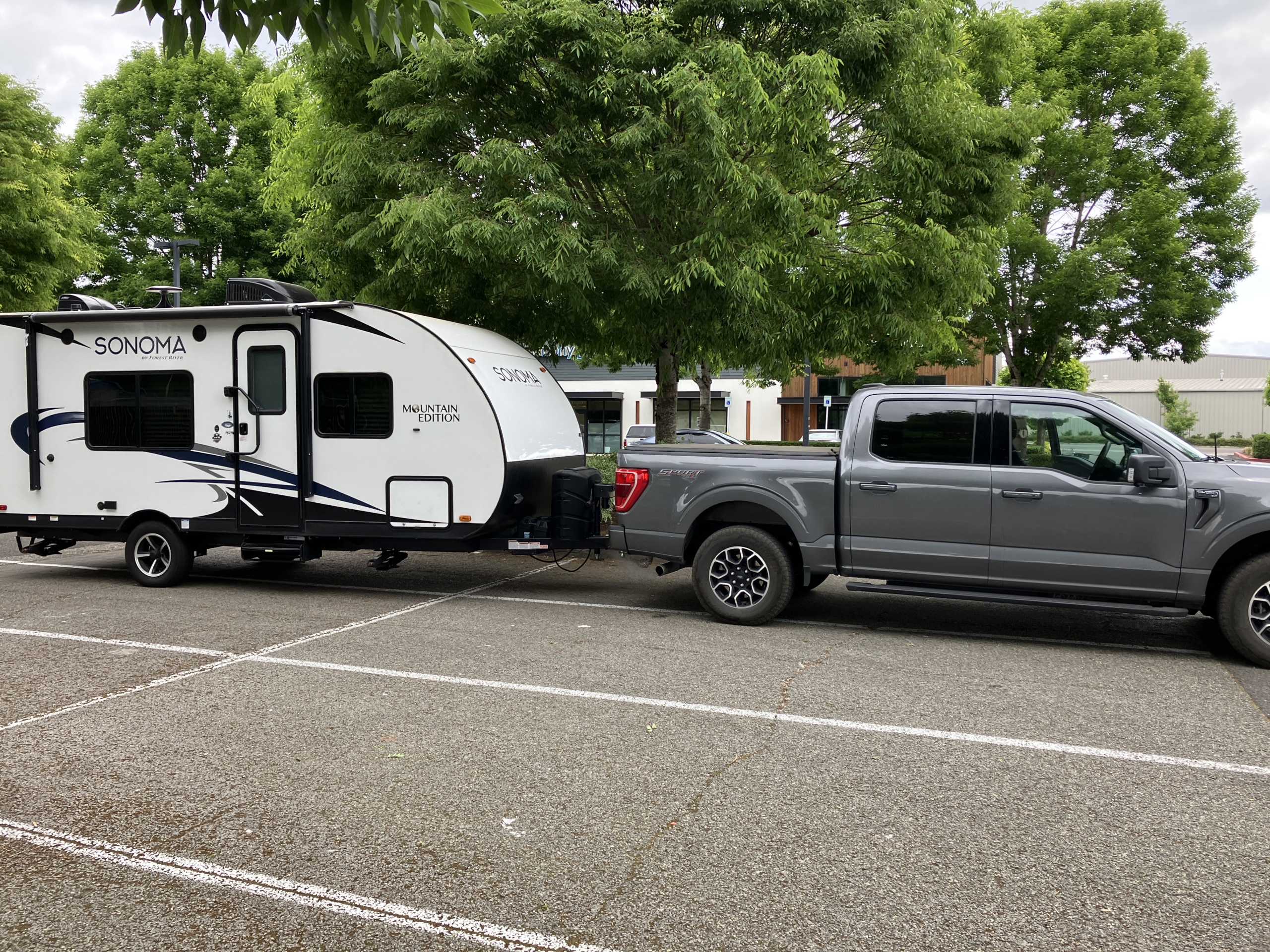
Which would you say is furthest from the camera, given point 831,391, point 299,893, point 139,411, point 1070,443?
point 831,391

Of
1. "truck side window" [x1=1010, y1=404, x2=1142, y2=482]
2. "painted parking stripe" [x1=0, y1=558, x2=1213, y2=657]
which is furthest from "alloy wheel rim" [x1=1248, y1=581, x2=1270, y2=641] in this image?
"truck side window" [x1=1010, y1=404, x2=1142, y2=482]

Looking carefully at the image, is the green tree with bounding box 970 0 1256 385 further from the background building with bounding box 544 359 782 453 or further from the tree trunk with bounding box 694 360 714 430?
the background building with bounding box 544 359 782 453

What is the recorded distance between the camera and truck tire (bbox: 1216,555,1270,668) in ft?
21.8

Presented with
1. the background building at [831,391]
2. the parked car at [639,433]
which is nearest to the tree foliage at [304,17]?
the parked car at [639,433]

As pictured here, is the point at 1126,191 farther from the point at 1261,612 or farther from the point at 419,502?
the point at 419,502

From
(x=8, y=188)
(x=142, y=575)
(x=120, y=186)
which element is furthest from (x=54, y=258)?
(x=142, y=575)

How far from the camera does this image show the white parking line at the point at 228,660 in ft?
18.2

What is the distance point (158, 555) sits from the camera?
32.6ft

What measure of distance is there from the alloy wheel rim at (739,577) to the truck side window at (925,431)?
4.41 feet

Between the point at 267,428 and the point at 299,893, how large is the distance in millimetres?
6778

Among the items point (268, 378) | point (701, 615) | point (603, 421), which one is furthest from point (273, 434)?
point (603, 421)

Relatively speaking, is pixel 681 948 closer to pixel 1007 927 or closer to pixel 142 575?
pixel 1007 927

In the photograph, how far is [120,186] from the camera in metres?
28.1

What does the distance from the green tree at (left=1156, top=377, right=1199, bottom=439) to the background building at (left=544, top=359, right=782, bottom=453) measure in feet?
82.4
